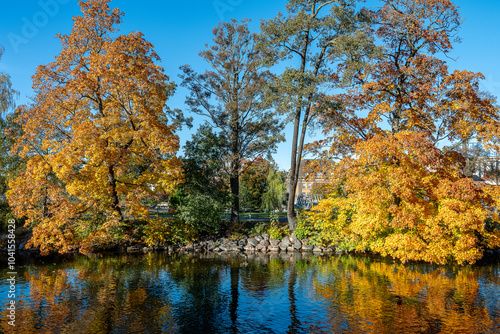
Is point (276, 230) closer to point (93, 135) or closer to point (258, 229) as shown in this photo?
point (258, 229)

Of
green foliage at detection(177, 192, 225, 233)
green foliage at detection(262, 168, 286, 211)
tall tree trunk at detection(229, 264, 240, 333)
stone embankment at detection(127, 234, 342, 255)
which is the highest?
green foliage at detection(262, 168, 286, 211)

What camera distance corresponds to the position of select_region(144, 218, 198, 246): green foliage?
2378cm

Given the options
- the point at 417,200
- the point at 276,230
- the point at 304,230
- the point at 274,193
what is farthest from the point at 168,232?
the point at 274,193

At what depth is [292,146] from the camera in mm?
24531

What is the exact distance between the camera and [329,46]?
25062mm

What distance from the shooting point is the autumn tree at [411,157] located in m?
16.4

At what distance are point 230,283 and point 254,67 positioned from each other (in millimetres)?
18040

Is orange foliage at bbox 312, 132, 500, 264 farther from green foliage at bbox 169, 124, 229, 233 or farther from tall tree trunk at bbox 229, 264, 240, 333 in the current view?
green foliage at bbox 169, 124, 229, 233

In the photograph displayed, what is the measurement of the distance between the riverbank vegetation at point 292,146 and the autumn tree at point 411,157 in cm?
8

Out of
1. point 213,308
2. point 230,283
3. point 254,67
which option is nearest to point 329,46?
point 254,67

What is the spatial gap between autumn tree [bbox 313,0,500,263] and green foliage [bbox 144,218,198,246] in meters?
8.83

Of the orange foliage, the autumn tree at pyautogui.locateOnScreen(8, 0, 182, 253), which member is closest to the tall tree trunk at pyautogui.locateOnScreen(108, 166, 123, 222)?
the autumn tree at pyautogui.locateOnScreen(8, 0, 182, 253)

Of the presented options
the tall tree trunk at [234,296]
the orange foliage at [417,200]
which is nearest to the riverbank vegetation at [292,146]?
the orange foliage at [417,200]

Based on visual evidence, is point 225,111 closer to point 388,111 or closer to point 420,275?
point 388,111
